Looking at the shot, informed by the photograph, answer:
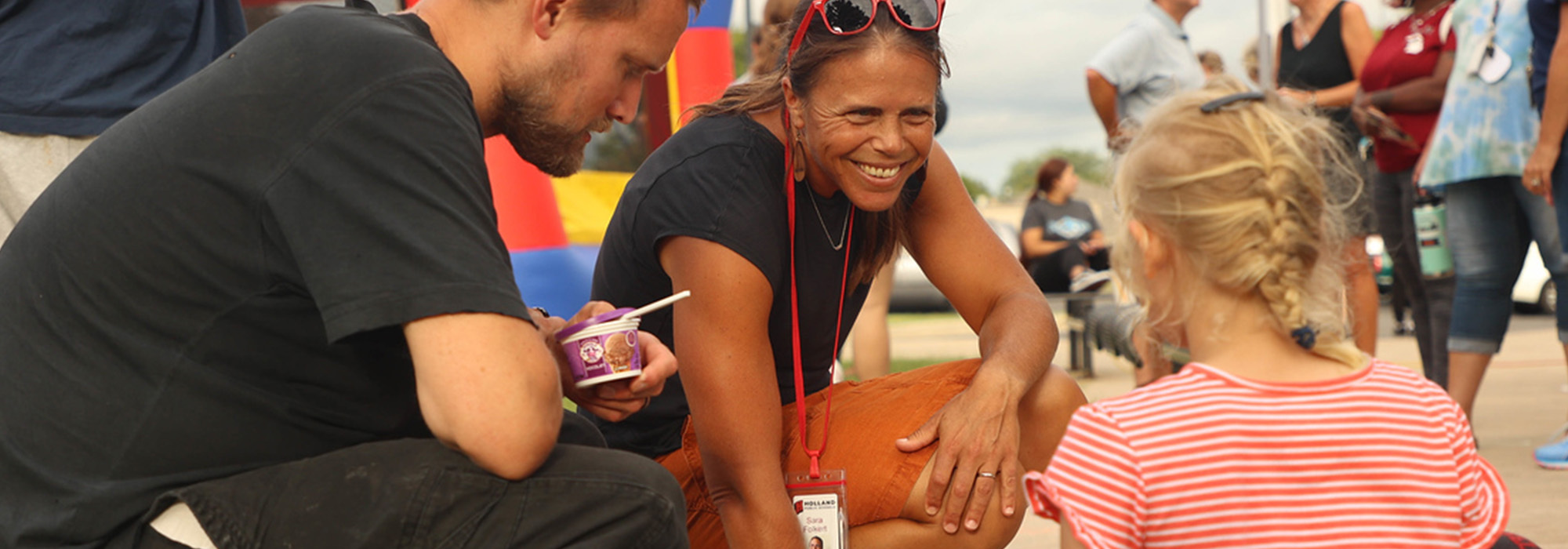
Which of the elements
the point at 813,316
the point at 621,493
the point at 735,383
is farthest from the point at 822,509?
the point at 621,493

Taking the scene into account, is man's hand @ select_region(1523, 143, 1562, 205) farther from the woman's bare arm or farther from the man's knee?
the man's knee

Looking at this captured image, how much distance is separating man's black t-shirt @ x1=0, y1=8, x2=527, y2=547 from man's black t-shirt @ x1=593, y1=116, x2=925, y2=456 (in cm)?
73

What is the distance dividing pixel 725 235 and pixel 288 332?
0.86 metres

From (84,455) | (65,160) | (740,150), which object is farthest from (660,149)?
(65,160)

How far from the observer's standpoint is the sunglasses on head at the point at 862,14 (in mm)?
2312

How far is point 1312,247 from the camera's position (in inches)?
61.9

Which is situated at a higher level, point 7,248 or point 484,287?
point 484,287

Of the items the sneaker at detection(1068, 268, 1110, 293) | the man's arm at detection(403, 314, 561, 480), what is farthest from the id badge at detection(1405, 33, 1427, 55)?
the man's arm at detection(403, 314, 561, 480)

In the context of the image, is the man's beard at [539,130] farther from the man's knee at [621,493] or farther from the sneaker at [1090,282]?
the sneaker at [1090,282]

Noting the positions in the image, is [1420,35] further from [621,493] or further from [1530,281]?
[1530,281]

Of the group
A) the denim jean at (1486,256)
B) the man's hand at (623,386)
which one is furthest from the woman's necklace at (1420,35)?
the man's hand at (623,386)

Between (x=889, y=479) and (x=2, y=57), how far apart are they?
2.14 metres

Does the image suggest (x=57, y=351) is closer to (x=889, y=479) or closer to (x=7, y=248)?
(x=7, y=248)

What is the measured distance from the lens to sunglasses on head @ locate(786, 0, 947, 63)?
A: 2.31 meters
